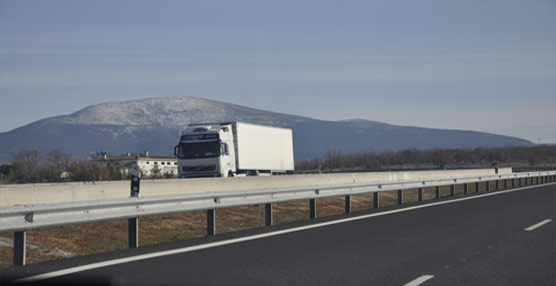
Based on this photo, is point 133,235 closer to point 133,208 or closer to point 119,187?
point 133,208

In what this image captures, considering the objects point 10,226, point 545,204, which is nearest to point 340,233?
point 10,226

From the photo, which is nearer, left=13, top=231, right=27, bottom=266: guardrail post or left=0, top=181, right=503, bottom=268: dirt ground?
left=13, top=231, right=27, bottom=266: guardrail post

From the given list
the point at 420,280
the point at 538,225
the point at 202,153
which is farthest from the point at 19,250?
the point at 202,153

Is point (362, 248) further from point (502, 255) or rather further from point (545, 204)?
point (545, 204)

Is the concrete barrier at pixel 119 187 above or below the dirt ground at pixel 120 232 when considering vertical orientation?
above

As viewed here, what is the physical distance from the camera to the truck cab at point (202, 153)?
36.6m

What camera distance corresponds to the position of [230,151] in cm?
3944

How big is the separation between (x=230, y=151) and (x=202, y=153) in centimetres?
297

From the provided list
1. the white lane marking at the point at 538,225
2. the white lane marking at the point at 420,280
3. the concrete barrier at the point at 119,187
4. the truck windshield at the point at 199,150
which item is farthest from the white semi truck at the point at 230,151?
the white lane marking at the point at 420,280

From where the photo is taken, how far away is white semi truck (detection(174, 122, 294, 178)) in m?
36.7

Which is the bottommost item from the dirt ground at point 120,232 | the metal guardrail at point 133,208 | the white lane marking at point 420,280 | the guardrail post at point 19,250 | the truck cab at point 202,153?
the dirt ground at point 120,232

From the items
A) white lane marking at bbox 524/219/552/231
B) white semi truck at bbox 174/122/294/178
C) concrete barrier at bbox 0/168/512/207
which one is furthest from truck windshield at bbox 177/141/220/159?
white lane marking at bbox 524/219/552/231

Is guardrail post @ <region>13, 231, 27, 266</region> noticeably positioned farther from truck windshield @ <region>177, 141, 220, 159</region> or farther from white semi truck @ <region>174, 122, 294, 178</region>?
truck windshield @ <region>177, 141, 220, 159</region>

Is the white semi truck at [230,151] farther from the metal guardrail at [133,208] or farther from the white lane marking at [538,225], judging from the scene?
the white lane marking at [538,225]
